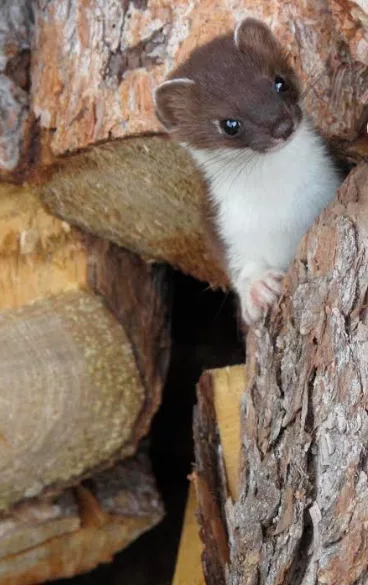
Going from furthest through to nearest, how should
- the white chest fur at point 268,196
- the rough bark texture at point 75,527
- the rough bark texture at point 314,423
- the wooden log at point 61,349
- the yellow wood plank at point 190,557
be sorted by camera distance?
the rough bark texture at point 75,527, the yellow wood plank at point 190,557, the wooden log at point 61,349, the white chest fur at point 268,196, the rough bark texture at point 314,423

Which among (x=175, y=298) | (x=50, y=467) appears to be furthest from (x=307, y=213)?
(x=175, y=298)

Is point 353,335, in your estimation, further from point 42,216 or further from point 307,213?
point 42,216

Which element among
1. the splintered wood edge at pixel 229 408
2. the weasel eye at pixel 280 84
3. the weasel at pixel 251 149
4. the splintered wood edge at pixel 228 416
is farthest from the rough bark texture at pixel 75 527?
the weasel eye at pixel 280 84

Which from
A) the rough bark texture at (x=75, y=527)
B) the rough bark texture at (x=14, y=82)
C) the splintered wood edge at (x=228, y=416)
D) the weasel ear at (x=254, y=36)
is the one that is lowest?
the rough bark texture at (x=75, y=527)

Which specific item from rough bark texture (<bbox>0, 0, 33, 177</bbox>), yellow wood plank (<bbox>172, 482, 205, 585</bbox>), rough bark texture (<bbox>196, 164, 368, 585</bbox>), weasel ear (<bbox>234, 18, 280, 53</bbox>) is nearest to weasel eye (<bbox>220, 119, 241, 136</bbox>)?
weasel ear (<bbox>234, 18, 280, 53</bbox>)

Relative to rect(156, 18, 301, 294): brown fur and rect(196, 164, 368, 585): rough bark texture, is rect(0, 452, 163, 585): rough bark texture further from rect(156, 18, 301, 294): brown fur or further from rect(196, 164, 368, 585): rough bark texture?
rect(156, 18, 301, 294): brown fur

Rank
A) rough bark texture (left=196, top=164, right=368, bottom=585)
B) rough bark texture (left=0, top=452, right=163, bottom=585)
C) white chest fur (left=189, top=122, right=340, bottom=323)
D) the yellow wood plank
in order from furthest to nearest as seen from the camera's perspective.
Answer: rough bark texture (left=0, top=452, right=163, bottom=585), the yellow wood plank, white chest fur (left=189, top=122, right=340, bottom=323), rough bark texture (left=196, top=164, right=368, bottom=585)

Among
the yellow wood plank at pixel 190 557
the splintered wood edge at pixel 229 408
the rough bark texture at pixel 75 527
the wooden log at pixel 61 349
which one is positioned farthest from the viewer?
the rough bark texture at pixel 75 527

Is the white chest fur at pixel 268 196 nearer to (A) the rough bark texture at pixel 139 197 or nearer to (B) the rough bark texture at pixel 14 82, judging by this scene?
(A) the rough bark texture at pixel 139 197
